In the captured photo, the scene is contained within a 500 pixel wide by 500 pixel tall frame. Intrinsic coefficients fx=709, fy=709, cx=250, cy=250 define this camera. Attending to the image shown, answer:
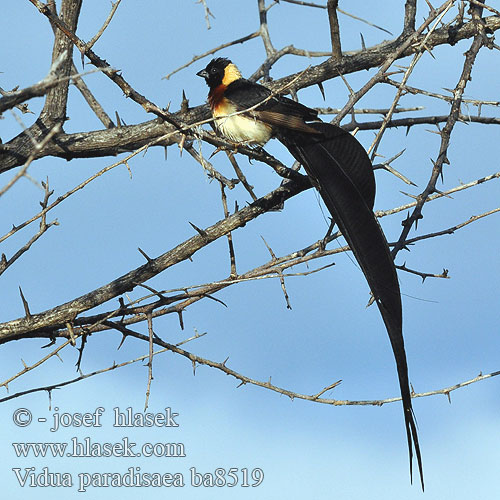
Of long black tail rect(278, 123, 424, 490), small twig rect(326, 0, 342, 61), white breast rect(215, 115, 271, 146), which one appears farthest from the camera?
small twig rect(326, 0, 342, 61)

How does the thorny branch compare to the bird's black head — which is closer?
the thorny branch

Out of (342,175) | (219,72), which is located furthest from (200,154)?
(219,72)

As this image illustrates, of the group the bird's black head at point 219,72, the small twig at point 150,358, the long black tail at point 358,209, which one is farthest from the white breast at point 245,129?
the small twig at point 150,358

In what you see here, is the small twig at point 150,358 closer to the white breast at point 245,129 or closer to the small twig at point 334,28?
the white breast at point 245,129

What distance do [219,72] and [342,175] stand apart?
2105mm

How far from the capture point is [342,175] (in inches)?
133

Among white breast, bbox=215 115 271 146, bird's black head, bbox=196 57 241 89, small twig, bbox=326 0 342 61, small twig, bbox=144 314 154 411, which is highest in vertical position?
small twig, bbox=326 0 342 61

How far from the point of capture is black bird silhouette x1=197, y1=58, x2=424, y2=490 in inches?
117

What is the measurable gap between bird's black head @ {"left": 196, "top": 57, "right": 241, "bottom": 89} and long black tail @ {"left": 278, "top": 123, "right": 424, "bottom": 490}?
148 cm

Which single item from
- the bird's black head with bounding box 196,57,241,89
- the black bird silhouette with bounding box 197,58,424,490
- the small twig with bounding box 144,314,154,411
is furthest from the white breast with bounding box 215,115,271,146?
the small twig with bounding box 144,314,154,411

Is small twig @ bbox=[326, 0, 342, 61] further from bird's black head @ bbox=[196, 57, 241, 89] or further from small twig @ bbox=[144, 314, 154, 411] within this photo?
small twig @ bbox=[144, 314, 154, 411]

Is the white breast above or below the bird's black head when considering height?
below

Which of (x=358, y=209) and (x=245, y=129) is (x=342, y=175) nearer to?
(x=358, y=209)

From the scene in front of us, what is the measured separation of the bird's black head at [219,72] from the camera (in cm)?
508
